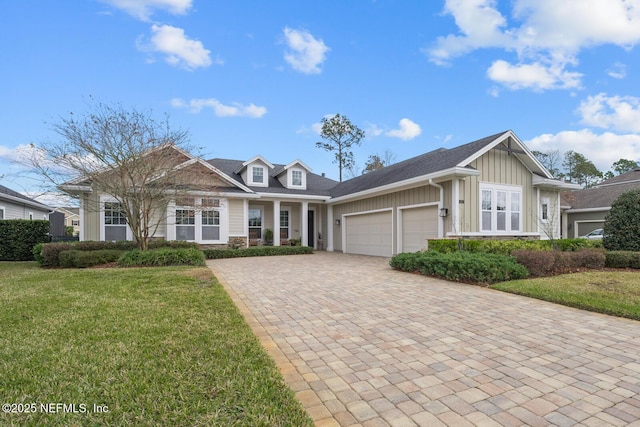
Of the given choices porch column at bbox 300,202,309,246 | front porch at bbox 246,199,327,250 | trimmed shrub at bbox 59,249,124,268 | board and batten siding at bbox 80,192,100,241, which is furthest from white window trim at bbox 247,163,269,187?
trimmed shrub at bbox 59,249,124,268

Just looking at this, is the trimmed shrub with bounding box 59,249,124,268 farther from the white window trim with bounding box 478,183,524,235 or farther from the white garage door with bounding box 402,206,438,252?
the white window trim with bounding box 478,183,524,235

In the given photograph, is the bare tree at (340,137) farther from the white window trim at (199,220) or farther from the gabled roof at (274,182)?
the white window trim at (199,220)

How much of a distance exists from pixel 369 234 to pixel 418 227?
3.26m

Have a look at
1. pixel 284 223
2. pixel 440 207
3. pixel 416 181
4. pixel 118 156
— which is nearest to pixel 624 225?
pixel 440 207

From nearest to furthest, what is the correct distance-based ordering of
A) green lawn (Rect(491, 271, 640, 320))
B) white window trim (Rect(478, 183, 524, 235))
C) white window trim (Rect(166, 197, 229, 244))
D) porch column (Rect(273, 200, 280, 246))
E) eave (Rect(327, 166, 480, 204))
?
green lawn (Rect(491, 271, 640, 320)) < eave (Rect(327, 166, 480, 204)) < white window trim (Rect(478, 183, 524, 235)) < white window trim (Rect(166, 197, 229, 244)) < porch column (Rect(273, 200, 280, 246))

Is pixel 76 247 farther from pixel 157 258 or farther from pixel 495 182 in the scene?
pixel 495 182

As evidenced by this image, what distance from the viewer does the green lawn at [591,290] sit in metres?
5.14

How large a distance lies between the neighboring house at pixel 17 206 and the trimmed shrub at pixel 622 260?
24.3 meters

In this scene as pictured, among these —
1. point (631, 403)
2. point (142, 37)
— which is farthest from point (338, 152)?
point (631, 403)

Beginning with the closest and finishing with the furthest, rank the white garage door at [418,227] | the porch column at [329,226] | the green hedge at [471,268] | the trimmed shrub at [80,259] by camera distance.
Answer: the green hedge at [471,268], the trimmed shrub at [80,259], the white garage door at [418,227], the porch column at [329,226]

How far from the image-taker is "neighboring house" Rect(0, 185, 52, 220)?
54.2ft

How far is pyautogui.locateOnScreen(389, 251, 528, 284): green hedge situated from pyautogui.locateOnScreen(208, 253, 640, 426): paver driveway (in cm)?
119

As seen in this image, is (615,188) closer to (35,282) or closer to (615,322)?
(615,322)

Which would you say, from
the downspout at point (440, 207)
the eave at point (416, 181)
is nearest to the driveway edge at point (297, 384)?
the eave at point (416, 181)
